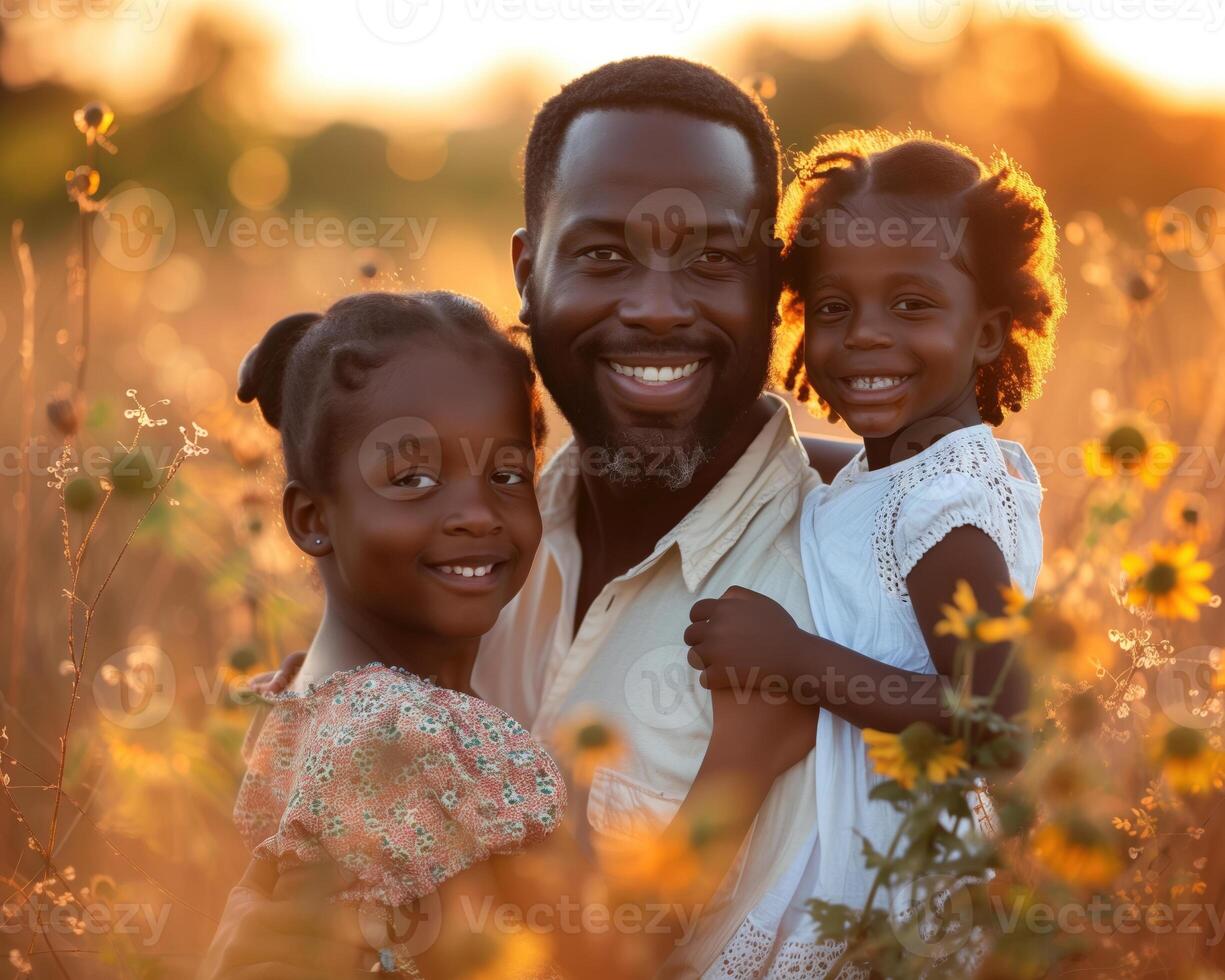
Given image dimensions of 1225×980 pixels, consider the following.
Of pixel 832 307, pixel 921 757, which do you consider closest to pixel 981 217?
pixel 832 307

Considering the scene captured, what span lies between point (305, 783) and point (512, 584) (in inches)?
22.0

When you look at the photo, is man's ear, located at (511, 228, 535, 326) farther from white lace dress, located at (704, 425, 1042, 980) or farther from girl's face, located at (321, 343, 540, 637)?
white lace dress, located at (704, 425, 1042, 980)

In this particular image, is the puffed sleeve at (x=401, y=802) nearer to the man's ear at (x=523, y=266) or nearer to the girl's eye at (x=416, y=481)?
the girl's eye at (x=416, y=481)

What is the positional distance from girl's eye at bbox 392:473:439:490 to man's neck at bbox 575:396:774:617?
0.58m

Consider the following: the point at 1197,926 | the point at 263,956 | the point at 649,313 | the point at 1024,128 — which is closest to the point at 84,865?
the point at 263,956

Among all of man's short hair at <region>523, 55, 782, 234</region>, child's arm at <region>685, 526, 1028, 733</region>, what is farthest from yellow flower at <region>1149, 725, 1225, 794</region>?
man's short hair at <region>523, 55, 782, 234</region>

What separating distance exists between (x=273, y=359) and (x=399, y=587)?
59 centimetres

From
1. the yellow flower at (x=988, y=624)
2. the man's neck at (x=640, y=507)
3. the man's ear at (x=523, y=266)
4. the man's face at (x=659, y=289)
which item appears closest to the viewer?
the yellow flower at (x=988, y=624)

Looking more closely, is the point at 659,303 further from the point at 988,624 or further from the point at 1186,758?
the point at 1186,758

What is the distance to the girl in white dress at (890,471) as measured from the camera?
2395 millimetres

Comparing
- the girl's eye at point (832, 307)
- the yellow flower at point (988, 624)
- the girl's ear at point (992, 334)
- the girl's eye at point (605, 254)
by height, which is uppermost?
the girl's ear at point (992, 334)

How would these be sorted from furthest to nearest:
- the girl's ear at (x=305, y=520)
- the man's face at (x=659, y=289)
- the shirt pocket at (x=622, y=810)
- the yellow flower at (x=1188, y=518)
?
1. the man's face at (x=659, y=289)
2. the yellow flower at (x=1188, y=518)
3. the girl's ear at (x=305, y=520)
4. the shirt pocket at (x=622, y=810)

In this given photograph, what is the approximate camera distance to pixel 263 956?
7.65 ft

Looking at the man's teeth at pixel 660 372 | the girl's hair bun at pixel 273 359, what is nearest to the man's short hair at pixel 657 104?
the man's teeth at pixel 660 372
